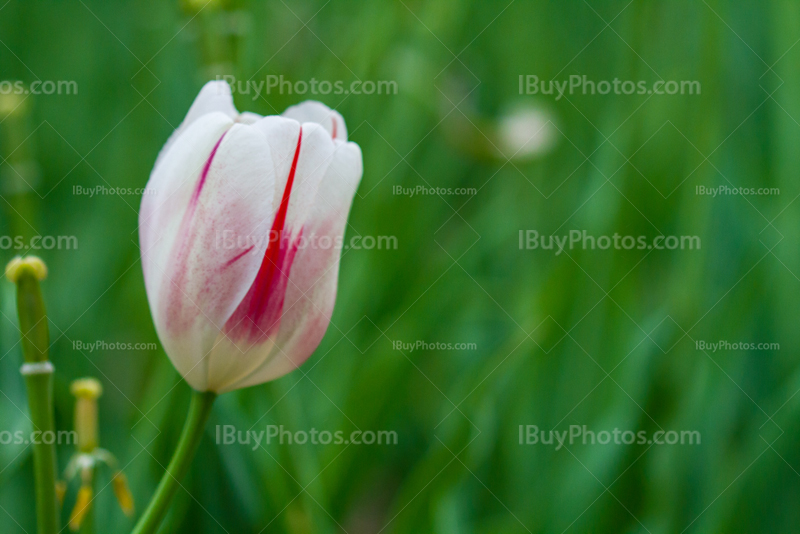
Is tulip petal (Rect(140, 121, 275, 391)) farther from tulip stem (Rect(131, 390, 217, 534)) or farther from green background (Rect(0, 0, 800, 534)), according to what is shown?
green background (Rect(0, 0, 800, 534))

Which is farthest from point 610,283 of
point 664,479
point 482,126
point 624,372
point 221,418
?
point 482,126

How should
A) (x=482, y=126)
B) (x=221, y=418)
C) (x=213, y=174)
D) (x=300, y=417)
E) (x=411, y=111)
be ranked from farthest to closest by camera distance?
1. (x=482, y=126)
2. (x=411, y=111)
3. (x=300, y=417)
4. (x=221, y=418)
5. (x=213, y=174)

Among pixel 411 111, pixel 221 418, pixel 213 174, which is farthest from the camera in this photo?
pixel 411 111

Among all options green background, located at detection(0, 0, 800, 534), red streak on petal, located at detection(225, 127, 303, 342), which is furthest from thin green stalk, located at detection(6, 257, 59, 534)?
green background, located at detection(0, 0, 800, 534)

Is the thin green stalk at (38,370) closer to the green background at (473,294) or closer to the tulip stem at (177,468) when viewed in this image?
the tulip stem at (177,468)

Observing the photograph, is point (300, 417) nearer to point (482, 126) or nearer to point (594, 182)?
point (594, 182)

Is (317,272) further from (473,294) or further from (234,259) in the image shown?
(473,294)

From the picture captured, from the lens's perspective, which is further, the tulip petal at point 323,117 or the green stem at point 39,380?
the tulip petal at point 323,117

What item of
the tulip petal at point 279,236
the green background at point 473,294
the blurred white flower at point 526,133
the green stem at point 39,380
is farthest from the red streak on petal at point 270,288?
the blurred white flower at point 526,133
